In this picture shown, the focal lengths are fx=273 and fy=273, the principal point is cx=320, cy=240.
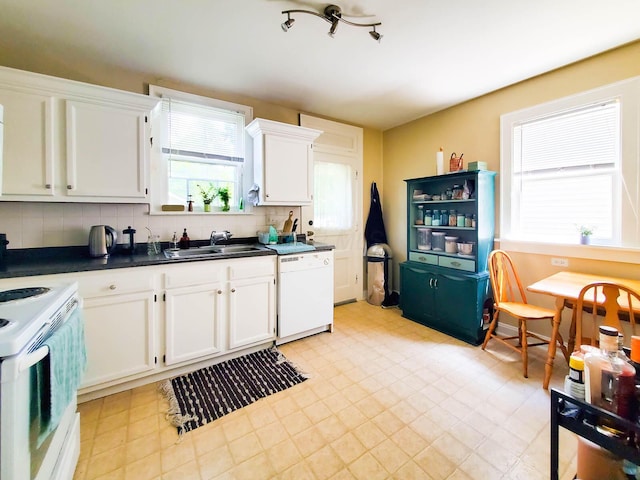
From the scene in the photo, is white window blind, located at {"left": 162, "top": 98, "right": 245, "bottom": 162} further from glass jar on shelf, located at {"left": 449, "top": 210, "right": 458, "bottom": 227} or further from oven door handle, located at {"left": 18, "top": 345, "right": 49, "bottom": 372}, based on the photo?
glass jar on shelf, located at {"left": 449, "top": 210, "right": 458, "bottom": 227}

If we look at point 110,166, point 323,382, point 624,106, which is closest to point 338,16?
point 110,166

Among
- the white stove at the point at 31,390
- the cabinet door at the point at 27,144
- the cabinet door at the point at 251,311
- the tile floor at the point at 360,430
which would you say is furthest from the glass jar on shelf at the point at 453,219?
the cabinet door at the point at 27,144

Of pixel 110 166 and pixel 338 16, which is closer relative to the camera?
pixel 338 16

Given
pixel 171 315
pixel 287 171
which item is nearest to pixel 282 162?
pixel 287 171

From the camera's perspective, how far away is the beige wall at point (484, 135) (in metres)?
2.26

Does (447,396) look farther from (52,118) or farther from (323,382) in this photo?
(52,118)

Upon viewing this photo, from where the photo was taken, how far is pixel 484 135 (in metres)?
3.08

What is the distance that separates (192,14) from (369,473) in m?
2.96

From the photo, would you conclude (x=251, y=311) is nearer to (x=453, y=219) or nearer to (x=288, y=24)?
(x=288, y=24)

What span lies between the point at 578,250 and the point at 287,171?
9.31 ft

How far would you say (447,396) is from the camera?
196 centimetres

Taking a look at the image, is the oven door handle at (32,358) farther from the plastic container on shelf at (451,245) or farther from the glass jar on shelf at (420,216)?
the glass jar on shelf at (420,216)

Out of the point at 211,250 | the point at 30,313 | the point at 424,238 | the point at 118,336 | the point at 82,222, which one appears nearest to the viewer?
the point at 30,313

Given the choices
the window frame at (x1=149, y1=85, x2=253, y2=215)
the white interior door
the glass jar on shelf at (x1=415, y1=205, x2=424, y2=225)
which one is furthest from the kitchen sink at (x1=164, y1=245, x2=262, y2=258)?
the glass jar on shelf at (x1=415, y1=205, x2=424, y2=225)
